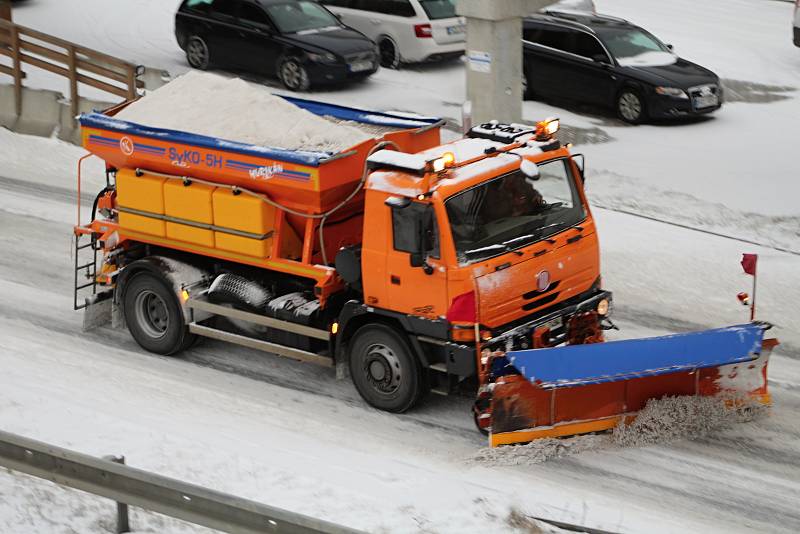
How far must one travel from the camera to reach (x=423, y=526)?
8.02 m

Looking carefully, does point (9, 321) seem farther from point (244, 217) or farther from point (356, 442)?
point (356, 442)

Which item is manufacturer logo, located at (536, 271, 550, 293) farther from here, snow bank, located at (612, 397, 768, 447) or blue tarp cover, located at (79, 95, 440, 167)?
blue tarp cover, located at (79, 95, 440, 167)

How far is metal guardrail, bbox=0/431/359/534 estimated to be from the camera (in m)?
6.57

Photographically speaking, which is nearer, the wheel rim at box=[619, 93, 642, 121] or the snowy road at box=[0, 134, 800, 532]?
the snowy road at box=[0, 134, 800, 532]

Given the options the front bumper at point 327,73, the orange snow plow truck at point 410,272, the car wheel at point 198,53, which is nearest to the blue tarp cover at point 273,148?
the orange snow plow truck at point 410,272

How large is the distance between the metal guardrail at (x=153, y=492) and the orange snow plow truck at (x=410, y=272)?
290 centimetres

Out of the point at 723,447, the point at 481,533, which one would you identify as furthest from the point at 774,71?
the point at 481,533

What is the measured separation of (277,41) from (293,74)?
0.64m

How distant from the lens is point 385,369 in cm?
996

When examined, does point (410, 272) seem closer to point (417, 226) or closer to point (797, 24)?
point (417, 226)

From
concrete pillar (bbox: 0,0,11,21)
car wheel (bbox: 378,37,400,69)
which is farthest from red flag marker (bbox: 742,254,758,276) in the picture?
concrete pillar (bbox: 0,0,11,21)

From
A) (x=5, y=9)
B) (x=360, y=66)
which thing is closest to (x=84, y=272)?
(x=360, y=66)

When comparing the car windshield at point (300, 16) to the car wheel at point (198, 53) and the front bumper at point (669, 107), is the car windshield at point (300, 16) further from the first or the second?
the front bumper at point (669, 107)

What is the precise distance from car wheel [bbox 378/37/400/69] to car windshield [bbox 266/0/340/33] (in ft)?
3.66
